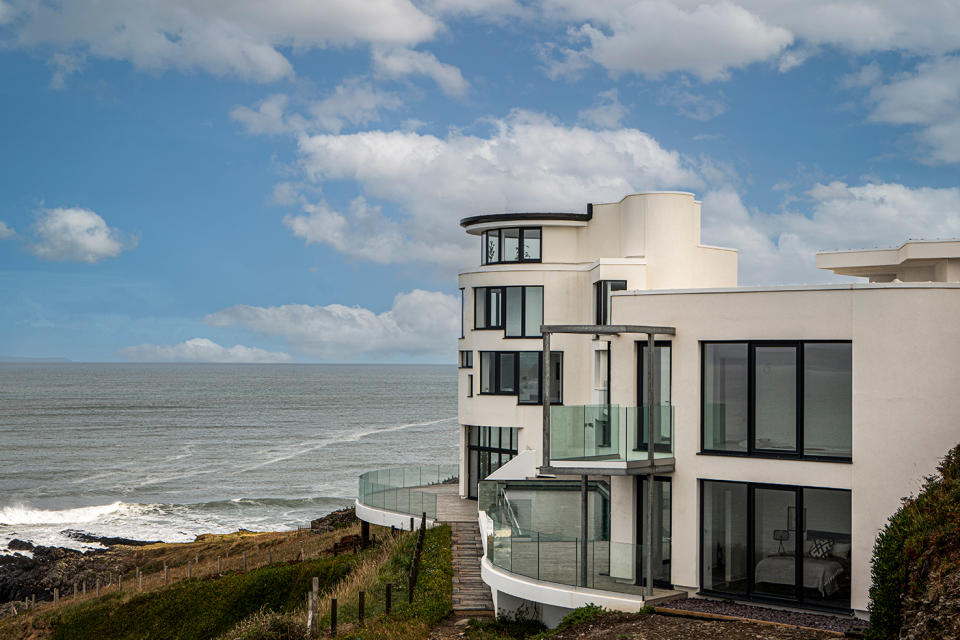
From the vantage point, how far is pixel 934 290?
53.4 feet

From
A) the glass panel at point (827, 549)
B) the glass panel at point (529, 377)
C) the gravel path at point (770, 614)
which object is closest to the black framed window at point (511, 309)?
the glass panel at point (529, 377)

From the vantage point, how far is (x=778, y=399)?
17.3 m

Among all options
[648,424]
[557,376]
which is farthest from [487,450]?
[648,424]

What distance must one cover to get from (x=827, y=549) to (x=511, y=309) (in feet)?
53.6

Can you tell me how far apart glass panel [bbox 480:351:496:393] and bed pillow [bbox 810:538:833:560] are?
1625 cm

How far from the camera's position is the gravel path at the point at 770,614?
15.7m

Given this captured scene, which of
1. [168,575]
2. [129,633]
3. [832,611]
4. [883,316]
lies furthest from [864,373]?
[168,575]

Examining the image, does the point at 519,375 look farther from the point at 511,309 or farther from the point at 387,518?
the point at 387,518

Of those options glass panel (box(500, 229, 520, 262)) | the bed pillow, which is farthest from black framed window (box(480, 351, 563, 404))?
the bed pillow

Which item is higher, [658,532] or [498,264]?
[498,264]

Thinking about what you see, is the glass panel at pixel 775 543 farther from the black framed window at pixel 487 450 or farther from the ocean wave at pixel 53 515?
the ocean wave at pixel 53 515

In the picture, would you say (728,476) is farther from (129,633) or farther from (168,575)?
(168,575)

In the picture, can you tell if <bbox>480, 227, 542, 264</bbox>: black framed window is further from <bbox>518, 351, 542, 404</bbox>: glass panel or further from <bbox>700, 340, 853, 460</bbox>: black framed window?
<bbox>700, 340, 853, 460</bbox>: black framed window

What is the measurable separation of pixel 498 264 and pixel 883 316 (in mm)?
16981
